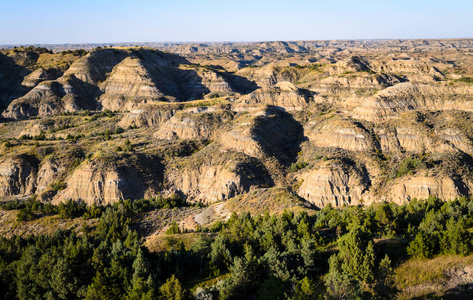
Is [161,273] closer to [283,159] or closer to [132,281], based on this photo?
[132,281]

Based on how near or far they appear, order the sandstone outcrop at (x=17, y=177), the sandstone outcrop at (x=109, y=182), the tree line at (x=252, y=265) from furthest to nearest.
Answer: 1. the sandstone outcrop at (x=17, y=177)
2. the sandstone outcrop at (x=109, y=182)
3. the tree line at (x=252, y=265)

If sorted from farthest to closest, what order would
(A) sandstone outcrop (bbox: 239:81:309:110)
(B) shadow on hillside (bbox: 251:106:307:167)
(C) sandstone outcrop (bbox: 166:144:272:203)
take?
(A) sandstone outcrop (bbox: 239:81:309:110)
(B) shadow on hillside (bbox: 251:106:307:167)
(C) sandstone outcrop (bbox: 166:144:272:203)

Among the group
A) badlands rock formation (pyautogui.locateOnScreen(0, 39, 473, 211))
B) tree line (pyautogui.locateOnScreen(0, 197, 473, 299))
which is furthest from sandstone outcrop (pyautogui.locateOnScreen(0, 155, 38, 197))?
tree line (pyautogui.locateOnScreen(0, 197, 473, 299))

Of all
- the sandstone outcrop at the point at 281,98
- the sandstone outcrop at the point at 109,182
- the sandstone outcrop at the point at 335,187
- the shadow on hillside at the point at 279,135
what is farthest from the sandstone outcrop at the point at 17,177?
→ the sandstone outcrop at the point at 335,187

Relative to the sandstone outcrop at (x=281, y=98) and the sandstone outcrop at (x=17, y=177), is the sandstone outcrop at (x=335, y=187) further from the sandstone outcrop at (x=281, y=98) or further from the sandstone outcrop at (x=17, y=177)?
the sandstone outcrop at (x=17, y=177)

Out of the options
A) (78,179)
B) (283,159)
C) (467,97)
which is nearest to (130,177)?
(78,179)

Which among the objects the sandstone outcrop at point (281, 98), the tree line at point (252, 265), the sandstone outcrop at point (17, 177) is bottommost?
the sandstone outcrop at point (17, 177)

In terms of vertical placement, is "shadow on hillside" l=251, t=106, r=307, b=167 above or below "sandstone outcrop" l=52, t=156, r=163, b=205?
above

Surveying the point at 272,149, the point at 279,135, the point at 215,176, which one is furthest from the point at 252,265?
the point at 279,135

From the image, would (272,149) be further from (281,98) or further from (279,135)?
(281,98)

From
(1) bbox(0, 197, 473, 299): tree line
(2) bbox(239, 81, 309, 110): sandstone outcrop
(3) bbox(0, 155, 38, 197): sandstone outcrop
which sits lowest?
(3) bbox(0, 155, 38, 197): sandstone outcrop

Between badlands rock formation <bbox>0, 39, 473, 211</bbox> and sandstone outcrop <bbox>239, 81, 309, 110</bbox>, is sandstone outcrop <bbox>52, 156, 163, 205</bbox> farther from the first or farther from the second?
sandstone outcrop <bbox>239, 81, 309, 110</bbox>
